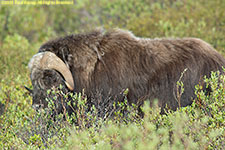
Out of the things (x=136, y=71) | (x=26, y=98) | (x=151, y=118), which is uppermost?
(x=136, y=71)

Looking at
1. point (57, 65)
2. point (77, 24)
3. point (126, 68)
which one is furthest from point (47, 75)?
point (77, 24)

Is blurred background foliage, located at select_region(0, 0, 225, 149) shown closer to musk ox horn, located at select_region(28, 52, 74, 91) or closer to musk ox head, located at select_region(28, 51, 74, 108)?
musk ox head, located at select_region(28, 51, 74, 108)

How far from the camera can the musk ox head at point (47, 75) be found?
4094 millimetres

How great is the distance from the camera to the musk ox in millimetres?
4086

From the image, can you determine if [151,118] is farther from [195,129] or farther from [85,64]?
[85,64]

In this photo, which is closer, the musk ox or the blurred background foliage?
the musk ox

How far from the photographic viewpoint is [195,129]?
295 cm

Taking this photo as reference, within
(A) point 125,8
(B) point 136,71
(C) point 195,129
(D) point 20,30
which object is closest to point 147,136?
(C) point 195,129

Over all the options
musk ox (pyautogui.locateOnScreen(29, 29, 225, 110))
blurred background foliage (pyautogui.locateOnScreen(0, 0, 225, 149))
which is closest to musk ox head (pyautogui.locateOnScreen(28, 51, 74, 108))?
musk ox (pyautogui.locateOnScreen(29, 29, 225, 110))

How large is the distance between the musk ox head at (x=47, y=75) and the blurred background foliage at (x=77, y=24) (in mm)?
293

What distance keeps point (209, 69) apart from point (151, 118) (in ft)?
4.13

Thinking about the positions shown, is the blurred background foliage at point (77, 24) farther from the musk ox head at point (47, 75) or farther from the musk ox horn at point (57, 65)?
the musk ox horn at point (57, 65)

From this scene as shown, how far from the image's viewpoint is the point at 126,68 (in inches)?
164

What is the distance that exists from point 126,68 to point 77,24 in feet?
25.0
